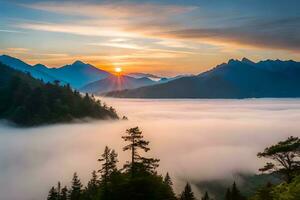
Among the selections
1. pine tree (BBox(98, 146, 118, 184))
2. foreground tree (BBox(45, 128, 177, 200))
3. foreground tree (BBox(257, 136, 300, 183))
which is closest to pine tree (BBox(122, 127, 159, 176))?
foreground tree (BBox(45, 128, 177, 200))

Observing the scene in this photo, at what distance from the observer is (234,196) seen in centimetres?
10794

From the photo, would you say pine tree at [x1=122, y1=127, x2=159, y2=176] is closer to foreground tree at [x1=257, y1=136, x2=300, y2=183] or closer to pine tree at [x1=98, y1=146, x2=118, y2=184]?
pine tree at [x1=98, y1=146, x2=118, y2=184]

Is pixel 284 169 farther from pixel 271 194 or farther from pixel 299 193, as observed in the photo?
pixel 299 193

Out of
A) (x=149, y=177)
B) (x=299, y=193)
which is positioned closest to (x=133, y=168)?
(x=149, y=177)

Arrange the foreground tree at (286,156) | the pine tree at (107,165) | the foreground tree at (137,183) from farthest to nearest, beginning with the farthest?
the pine tree at (107,165) → the foreground tree at (137,183) → the foreground tree at (286,156)

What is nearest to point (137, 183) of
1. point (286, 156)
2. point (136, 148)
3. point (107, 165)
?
point (136, 148)

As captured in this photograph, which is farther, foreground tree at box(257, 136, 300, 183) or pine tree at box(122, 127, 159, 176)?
pine tree at box(122, 127, 159, 176)

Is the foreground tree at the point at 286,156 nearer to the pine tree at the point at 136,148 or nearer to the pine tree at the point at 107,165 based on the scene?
the pine tree at the point at 136,148

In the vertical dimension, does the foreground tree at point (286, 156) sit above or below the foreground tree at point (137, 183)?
above

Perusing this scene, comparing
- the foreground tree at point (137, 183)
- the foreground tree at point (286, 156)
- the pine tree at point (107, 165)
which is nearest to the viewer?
the foreground tree at point (286, 156)

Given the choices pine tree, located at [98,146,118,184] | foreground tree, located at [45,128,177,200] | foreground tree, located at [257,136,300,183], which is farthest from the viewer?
pine tree, located at [98,146,118,184]

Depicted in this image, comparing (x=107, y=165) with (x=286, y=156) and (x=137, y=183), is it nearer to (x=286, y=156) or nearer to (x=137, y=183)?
(x=137, y=183)

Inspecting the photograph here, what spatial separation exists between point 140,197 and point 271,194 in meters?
15.0

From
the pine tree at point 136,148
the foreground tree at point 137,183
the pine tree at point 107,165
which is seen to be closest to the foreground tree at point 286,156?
the foreground tree at point 137,183
